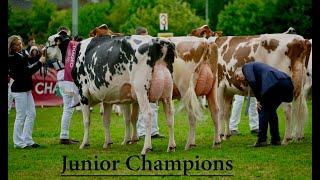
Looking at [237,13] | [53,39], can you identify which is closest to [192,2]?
[237,13]

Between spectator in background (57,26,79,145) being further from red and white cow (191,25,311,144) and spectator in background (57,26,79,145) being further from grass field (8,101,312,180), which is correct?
red and white cow (191,25,311,144)

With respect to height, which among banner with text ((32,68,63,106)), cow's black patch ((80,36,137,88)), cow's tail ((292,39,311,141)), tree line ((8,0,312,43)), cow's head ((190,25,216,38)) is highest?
tree line ((8,0,312,43))

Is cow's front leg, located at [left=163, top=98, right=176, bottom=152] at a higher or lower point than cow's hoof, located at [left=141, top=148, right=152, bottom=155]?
higher

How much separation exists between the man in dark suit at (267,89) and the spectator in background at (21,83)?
160 inches

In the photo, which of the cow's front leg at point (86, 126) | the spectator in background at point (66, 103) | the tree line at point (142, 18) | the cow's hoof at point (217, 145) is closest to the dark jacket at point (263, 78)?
the cow's hoof at point (217, 145)

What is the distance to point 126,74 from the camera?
13008 millimetres

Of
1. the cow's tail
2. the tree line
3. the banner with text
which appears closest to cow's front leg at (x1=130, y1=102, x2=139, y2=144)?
the cow's tail

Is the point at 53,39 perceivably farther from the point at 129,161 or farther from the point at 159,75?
the point at 129,161

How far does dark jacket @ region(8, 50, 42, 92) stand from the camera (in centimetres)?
1366

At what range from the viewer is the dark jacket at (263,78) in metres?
13.0

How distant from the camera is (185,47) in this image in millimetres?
13570

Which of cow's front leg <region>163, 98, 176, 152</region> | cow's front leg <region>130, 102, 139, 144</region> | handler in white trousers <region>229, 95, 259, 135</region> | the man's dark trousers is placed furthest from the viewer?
handler in white trousers <region>229, 95, 259, 135</region>

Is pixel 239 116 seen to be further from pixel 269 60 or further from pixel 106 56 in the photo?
pixel 106 56

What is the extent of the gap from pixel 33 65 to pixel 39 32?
127 ft
